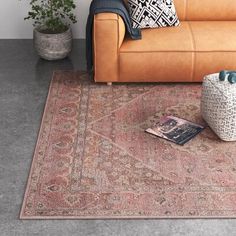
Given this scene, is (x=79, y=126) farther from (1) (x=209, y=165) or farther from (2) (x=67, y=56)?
(2) (x=67, y=56)

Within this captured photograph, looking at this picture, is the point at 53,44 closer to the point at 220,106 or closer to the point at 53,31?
the point at 53,31

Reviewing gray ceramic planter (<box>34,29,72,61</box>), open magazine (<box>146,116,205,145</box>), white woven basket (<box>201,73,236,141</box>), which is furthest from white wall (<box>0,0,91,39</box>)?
white woven basket (<box>201,73,236,141</box>)

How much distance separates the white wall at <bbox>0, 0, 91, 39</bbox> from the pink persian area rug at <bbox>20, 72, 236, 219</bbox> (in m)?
1.06

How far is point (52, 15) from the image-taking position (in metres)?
4.20

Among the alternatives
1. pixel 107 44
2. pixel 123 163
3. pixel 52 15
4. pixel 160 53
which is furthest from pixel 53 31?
pixel 123 163

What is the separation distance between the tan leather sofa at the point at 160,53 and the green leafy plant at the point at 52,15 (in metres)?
0.68

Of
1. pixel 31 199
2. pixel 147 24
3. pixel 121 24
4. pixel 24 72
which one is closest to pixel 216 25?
pixel 147 24

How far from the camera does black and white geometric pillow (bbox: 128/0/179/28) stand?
3783mm

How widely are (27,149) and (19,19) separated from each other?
191cm

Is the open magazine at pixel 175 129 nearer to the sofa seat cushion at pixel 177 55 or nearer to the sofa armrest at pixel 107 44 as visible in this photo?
the sofa seat cushion at pixel 177 55

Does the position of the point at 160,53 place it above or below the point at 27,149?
above

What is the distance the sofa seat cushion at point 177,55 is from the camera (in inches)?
142

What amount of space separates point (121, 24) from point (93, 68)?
485 millimetres

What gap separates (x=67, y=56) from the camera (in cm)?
430
